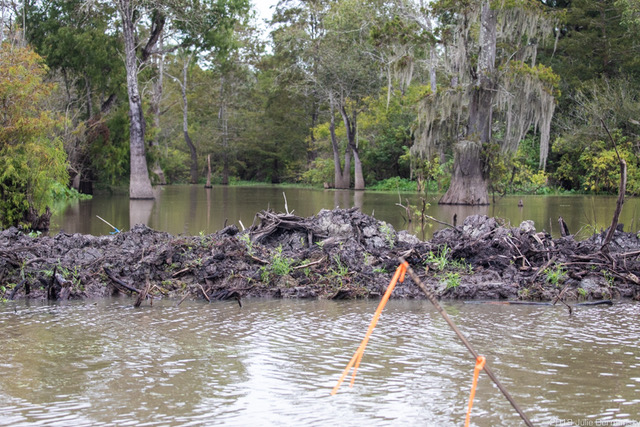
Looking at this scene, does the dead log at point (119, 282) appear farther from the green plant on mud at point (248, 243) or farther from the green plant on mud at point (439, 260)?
the green plant on mud at point (439, 260)

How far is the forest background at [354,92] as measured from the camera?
27.2 meters

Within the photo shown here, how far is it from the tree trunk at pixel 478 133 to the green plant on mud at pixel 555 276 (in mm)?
19568

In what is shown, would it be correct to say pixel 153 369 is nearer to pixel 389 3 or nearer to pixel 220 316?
pixel 220 316

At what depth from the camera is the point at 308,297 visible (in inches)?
370

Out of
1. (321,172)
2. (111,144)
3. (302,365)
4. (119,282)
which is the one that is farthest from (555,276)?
(321,172)

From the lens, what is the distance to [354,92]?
2110 inches

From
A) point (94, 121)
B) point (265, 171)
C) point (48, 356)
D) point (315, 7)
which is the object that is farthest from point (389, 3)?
point (48, 356)

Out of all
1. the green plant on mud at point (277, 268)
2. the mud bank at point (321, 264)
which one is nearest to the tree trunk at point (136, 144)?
the mud bank at point (321, 264)

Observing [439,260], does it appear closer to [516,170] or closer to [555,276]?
[555,276]

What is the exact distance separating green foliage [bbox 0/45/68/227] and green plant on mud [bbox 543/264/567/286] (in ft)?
41.5

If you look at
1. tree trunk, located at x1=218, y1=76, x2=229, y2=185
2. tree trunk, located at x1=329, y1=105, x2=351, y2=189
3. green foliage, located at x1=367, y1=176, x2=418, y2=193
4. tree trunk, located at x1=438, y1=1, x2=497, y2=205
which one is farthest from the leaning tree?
tree trunk, located at x1=218, y1=76, x2=229, y2=185

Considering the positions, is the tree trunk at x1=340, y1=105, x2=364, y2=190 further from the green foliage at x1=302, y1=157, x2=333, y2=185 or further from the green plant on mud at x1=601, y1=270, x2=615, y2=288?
the green plant on mud at x1=601, y1=270, x2=615, y2=288

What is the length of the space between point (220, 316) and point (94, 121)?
32665mm

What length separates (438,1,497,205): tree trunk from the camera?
28.1 metres
